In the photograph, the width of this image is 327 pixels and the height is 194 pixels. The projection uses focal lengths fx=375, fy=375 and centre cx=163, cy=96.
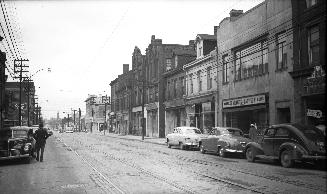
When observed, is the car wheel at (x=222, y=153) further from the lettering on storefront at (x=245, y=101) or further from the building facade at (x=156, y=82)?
the building facade at (x=156, y=82)

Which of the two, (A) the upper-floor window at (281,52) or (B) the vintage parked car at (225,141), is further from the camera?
(A) the upper-floor window at (281,52)

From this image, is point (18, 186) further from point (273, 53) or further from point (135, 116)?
point (135, 116)

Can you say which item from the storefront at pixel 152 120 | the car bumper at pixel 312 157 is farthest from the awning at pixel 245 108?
the storefront at pixel 152 120

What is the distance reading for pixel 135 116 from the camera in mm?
66812

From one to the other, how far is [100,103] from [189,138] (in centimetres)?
9986

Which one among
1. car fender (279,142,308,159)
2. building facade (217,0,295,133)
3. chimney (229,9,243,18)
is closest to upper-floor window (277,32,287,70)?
building facade (217,0,295,133)

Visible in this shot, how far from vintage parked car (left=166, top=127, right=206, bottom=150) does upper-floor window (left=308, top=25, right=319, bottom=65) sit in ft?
30.5

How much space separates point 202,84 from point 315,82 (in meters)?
16.9

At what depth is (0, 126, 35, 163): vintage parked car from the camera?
17109mm

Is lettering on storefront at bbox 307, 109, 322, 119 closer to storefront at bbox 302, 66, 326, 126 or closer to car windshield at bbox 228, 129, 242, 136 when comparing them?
storefront at bbox 302, 66, 326, 126

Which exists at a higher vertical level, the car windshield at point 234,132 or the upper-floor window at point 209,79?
the upper-floor window at point 209,79

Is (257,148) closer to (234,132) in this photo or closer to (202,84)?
(234,132)

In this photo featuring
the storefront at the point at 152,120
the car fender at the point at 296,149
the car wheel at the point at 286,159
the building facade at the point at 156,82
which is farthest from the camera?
the storefront at the point at 152,120

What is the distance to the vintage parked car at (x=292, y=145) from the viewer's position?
14781 millimetres
